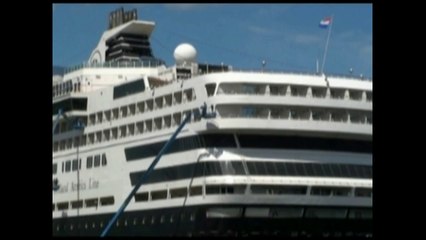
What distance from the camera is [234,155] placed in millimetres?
45062

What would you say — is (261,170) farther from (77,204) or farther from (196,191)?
(77,204)

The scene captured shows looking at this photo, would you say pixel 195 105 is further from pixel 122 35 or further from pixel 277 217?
pixel 122 35

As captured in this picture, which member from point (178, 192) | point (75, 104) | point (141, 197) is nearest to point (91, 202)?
point (141, 197)

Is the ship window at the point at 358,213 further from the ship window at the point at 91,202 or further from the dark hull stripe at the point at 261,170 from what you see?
the ship window at the point at 91,202

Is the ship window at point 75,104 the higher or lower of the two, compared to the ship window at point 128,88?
lower

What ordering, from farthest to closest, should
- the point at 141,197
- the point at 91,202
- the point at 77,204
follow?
the point at 77,204, the point at 91,202, the point at 141,197

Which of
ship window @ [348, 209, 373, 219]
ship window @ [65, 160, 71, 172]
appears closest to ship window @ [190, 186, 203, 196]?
ship window @ [348, 209, 373, 219]

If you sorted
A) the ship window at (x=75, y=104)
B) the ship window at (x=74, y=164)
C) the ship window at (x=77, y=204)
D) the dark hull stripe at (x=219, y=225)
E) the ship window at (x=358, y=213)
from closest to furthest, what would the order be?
1. the dark hull stripe at (x=219, y=225)
2. the ship window at (x=358, y=213)
3. the ship window at (x=77, y=204)
4. the ship window at (x=74, y=164)
5. the ship window at (x=75, y=104)

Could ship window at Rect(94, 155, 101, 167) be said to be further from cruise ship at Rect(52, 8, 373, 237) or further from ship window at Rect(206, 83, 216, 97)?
ship window at Rect(206, 83, 216, 97)

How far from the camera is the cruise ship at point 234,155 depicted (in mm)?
44688

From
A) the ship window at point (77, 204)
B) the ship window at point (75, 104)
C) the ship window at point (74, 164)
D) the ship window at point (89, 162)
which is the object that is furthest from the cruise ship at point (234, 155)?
the ship window at point (75, 104)

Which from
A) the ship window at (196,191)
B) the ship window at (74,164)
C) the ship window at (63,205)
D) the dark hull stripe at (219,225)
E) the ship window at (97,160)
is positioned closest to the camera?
the dark hull stripe at (219,225)
